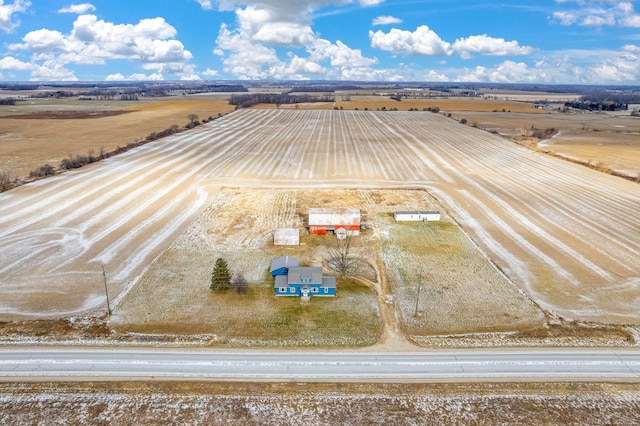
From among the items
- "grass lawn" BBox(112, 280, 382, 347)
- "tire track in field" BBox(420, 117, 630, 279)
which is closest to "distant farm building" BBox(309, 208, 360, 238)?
"grass lawn" BBox(112, 280, 382, 347)

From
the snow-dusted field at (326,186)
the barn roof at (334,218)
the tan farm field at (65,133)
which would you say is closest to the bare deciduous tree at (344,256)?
the barn roof at (334,218)

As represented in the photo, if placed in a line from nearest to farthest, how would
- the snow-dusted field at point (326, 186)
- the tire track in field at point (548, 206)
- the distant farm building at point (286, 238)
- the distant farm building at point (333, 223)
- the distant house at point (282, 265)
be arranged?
the snow-dusted field at point (326, 186) < the distant house at point (282, 265) < the distant farm building at point (286, 238) < the tire track in field at point (548, 206) < the distant farm building at point (333, 223)

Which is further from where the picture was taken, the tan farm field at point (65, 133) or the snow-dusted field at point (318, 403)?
the tan farm field at point (65, 133)

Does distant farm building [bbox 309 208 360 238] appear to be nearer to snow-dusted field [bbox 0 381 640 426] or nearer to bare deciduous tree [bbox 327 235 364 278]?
bare deciduous tree [bbox 327 235 364 278]

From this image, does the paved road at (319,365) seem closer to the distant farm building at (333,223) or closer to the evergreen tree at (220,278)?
the evergreen tree at (220,278)

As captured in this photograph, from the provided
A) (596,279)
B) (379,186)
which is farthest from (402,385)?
(379,186)

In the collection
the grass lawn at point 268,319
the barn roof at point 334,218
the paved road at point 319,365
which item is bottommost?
the paved road at point 319,365
